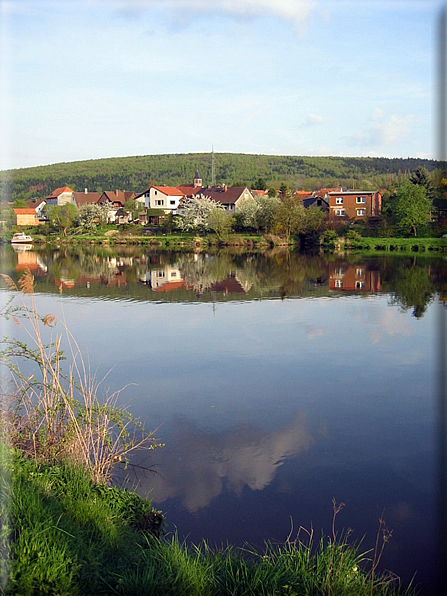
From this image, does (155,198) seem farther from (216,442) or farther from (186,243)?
(216,442)

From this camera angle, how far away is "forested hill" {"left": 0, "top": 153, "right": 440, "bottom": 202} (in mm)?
93188

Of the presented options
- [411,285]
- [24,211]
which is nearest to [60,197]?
[24,211]

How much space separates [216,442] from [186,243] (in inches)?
1602

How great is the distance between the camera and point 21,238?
52125mm

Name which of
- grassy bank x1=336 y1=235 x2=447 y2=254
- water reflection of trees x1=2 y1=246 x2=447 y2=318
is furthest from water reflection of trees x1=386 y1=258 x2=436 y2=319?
grassy bank x1=336 y1=235 x2=447 y2=254

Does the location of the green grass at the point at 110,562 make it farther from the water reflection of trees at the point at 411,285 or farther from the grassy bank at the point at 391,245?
the grassy bank at the point at 391,245

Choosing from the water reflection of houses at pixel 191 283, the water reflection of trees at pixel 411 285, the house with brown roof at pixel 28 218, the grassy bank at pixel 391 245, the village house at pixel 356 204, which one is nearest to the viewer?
the water reflection of trees at pixel 411 285

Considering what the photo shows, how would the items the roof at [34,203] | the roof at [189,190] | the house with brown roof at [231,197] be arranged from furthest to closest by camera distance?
the roof at [189,190]
the roof at [34,203]
the house with brown roof at [231,197]

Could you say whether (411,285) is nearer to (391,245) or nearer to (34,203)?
(391,245)

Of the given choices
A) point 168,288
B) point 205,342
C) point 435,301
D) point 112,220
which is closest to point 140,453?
point 205,342

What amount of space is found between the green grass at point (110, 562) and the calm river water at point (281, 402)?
2.70 ft

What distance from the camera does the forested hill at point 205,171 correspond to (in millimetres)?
93188

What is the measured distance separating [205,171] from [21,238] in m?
64.1

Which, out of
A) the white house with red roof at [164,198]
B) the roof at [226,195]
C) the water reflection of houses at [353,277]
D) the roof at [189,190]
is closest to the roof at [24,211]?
the white house with red roof at [164,198]
